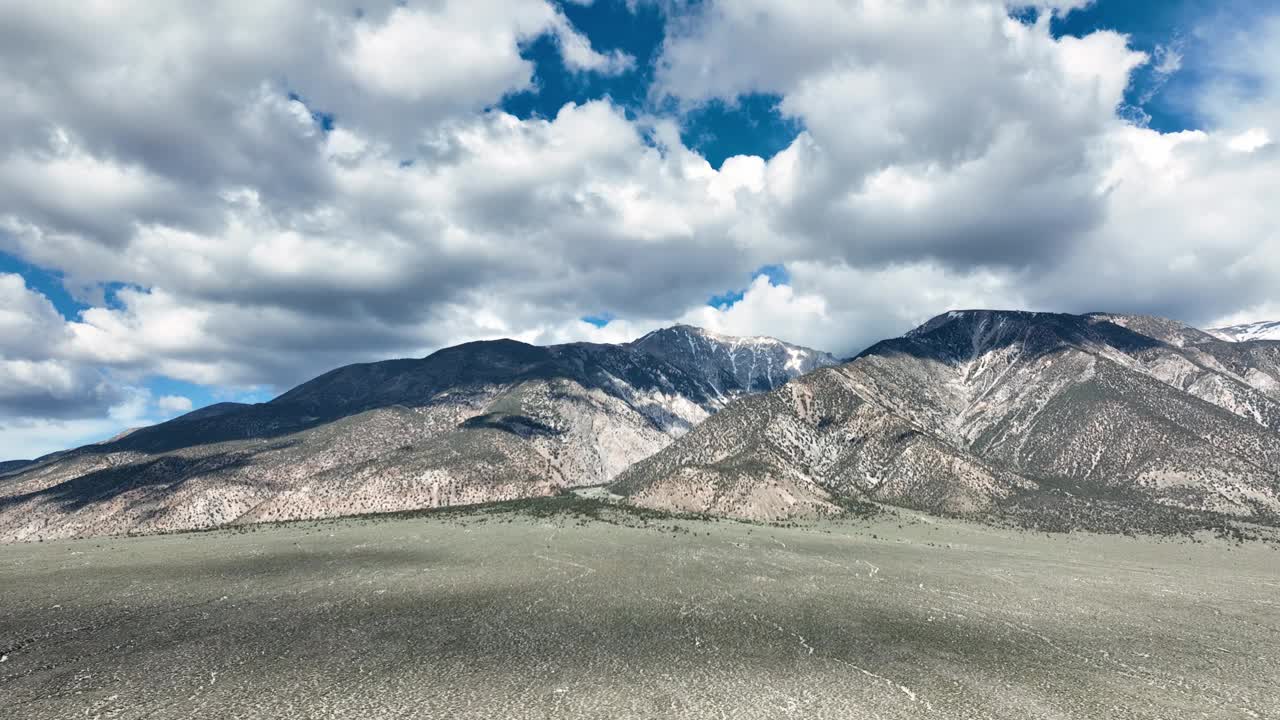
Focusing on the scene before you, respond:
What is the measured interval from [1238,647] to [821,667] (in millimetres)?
27948

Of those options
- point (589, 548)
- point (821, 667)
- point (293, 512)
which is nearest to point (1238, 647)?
point (821, 667)

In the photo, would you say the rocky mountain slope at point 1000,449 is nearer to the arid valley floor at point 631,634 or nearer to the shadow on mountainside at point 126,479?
the arid valley floor at point 631,634

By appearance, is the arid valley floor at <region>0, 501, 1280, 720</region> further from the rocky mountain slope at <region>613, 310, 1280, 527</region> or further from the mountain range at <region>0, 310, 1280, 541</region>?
the mountain range at <region>0, 310, 1280, 541</region>

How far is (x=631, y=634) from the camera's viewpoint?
128 feet

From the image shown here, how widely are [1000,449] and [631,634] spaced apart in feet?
552

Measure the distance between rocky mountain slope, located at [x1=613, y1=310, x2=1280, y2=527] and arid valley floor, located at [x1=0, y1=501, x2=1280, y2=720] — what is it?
5398 cm

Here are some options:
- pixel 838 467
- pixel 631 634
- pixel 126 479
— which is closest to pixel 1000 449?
pixel 838 467

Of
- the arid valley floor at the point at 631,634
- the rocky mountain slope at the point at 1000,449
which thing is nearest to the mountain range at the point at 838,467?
the rocky mountain slope at the point at 1000,449

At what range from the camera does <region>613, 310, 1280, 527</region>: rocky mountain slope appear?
126000 millimetres

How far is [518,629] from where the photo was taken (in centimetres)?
3994

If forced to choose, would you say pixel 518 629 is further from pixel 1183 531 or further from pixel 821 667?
pixel 1183 531

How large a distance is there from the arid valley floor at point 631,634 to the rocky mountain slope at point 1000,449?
54.0m

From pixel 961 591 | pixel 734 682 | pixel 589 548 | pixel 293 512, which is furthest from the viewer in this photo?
pixel 293 512

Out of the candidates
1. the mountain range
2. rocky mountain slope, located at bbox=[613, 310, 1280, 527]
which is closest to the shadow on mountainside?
the mountain range
